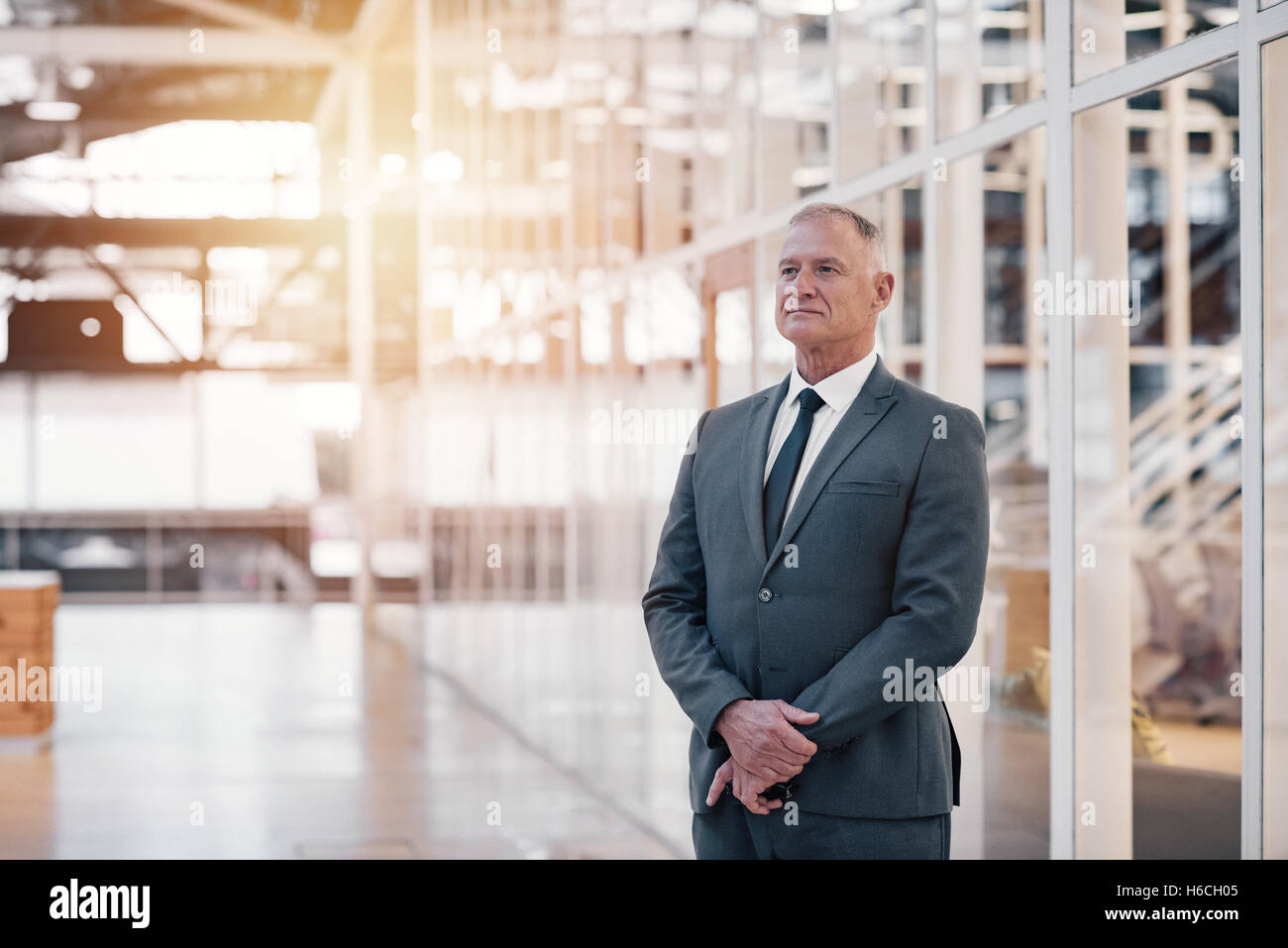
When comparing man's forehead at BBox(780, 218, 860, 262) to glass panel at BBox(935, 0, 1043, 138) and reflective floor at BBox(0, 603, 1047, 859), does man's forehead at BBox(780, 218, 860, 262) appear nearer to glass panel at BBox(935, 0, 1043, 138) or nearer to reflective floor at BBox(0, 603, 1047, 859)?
glass panel at BBox(935, 0, 1043, 138)

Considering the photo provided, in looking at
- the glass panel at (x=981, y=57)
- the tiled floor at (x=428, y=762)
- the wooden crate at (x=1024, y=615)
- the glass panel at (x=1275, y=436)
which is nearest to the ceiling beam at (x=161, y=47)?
the tiled floor at (x=428, y=762)

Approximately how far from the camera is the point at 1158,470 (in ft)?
31.1

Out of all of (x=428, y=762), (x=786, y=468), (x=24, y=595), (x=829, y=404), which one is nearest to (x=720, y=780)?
(x=786, y=468)

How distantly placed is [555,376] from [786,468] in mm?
5526

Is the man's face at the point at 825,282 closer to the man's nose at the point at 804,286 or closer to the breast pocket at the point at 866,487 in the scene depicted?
the man's nose at the point at 804,286

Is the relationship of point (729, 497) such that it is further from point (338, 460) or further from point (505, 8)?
point (338, 460)

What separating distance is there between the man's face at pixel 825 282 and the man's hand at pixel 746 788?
2.31ft

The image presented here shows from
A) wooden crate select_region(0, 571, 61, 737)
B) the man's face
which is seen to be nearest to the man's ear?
the man's face

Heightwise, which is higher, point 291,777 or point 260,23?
point 260,23

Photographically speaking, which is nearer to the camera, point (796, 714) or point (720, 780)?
point (796, 714)

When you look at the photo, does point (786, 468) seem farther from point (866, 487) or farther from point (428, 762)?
point (428, 762)

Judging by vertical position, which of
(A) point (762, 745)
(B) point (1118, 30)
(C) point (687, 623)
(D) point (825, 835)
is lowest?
(D) point (825, 835)

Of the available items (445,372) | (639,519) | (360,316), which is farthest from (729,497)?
(360,316)
